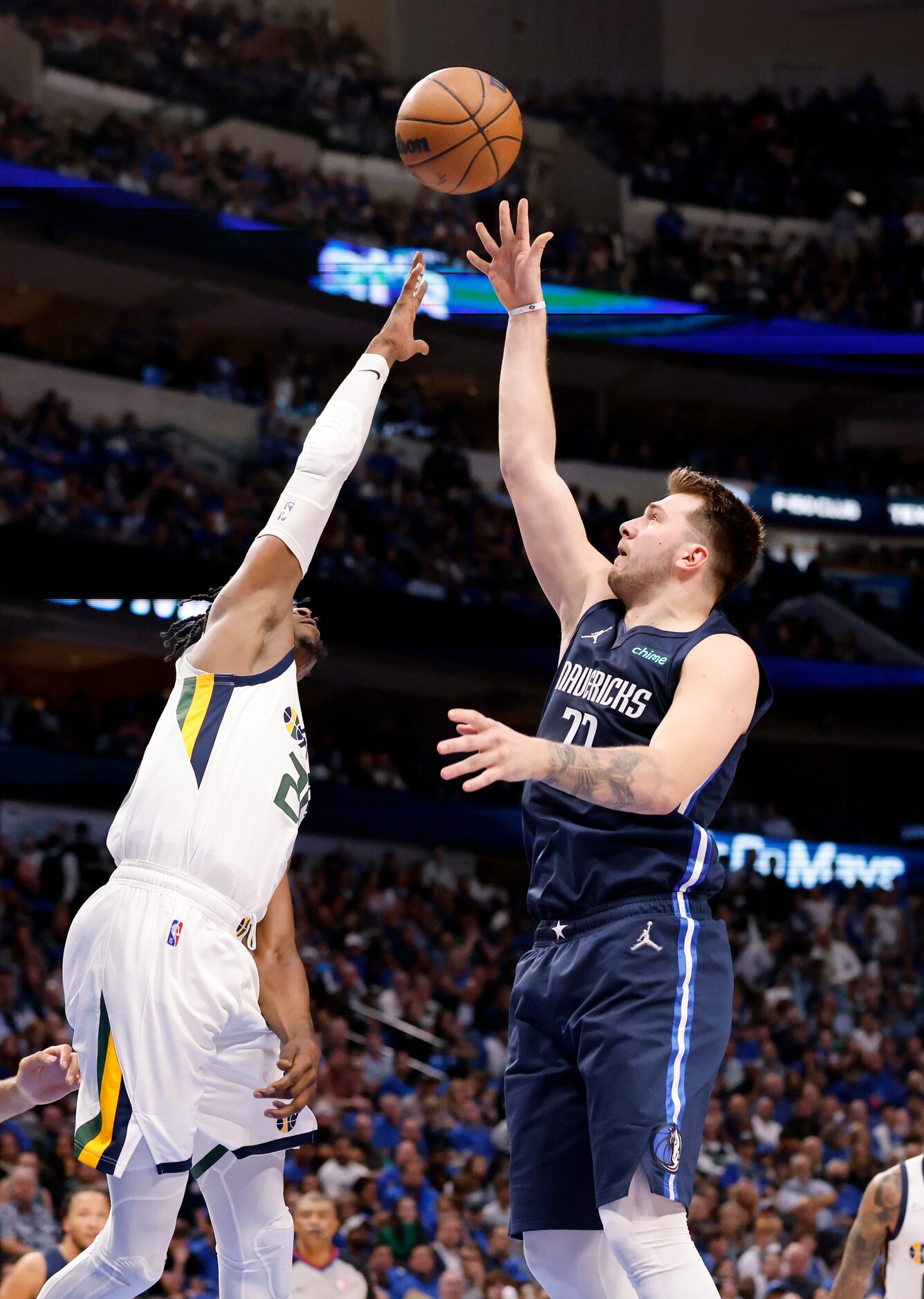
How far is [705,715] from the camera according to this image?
3.25 meters

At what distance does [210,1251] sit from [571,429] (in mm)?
18012

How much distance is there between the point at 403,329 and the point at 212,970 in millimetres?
2034

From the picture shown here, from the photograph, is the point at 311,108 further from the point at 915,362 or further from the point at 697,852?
the point at 697,852

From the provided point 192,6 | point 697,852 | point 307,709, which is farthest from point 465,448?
point 697,852

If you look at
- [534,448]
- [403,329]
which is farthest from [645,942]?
[403,329]

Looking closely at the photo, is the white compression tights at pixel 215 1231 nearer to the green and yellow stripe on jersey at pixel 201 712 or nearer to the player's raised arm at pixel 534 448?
the green and yellow stripe on jersey at pixel 201 712

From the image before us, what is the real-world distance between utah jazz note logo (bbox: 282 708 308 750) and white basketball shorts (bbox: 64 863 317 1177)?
490mm

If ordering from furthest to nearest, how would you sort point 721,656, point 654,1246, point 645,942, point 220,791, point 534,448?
1. point 534,448
2. point 220,791
3. point 721,656
4. point 645,942
5. point 654,1246

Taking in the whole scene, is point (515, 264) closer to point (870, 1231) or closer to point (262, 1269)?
point (262, 1269)

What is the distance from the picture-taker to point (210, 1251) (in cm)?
945

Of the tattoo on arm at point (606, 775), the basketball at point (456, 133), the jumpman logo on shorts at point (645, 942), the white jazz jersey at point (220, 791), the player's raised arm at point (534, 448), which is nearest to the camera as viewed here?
the tattoo on arm at point (606, 775)

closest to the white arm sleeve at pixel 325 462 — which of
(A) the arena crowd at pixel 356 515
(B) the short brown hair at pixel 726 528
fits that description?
(B) the short brown hair at pixel 726 528

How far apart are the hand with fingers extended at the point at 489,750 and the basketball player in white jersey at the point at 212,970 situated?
3.60 ft

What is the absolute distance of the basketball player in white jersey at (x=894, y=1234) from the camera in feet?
16.5
